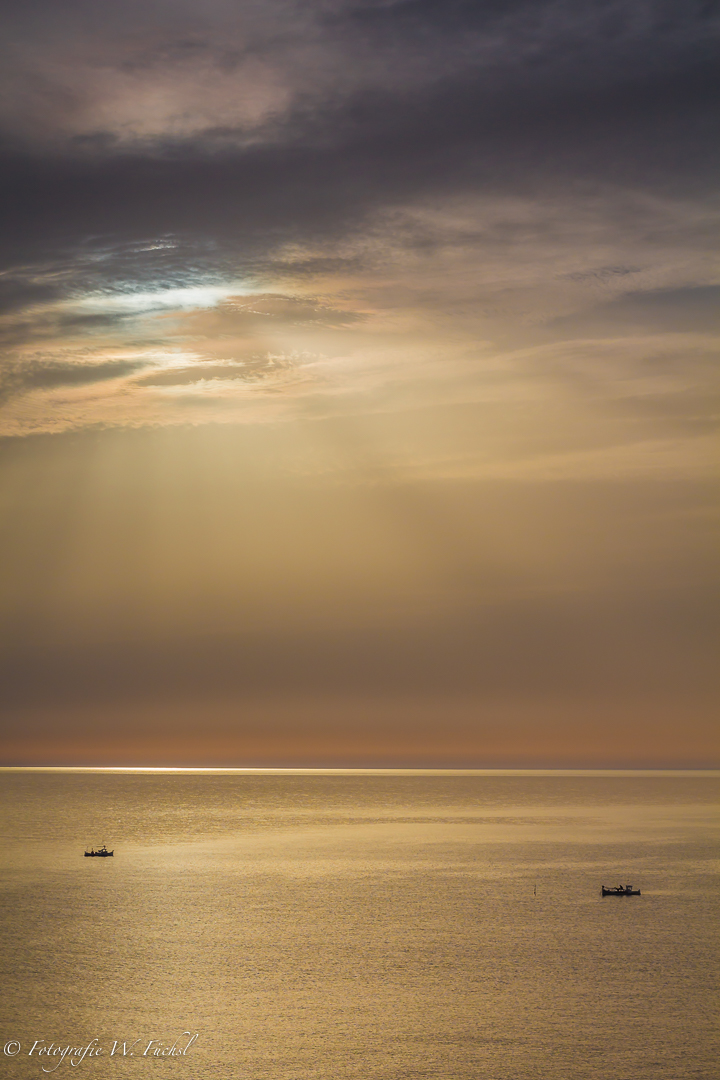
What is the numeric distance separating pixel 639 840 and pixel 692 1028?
4899 inches

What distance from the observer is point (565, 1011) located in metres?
62.3

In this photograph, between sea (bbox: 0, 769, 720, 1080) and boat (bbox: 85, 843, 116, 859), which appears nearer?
sea (bbox: 0, 769, 720, 1080)

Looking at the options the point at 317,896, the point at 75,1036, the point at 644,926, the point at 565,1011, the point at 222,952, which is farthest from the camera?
the point at 317,896

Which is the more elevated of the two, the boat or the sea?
the sea

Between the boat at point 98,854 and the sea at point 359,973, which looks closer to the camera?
the sea at point 359,973

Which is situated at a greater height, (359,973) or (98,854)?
(359,973)

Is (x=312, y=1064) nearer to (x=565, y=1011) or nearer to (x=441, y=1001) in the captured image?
(x=441, y=1001)

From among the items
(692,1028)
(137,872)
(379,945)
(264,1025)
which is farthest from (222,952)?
(137,872)

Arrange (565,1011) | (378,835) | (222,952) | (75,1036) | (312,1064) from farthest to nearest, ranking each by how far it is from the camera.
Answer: (378,835) < (222,952) < (565,1011) < (75,1036) < (312,1064)

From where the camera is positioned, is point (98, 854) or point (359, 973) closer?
point (359, 973)

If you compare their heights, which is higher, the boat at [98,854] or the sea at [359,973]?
the sea at [359,973]

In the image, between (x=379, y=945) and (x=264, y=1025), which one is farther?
(x=379, y=945)

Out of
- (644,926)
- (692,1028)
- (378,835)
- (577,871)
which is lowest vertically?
(378,835)

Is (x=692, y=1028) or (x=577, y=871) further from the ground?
(x=692, y=1028)
